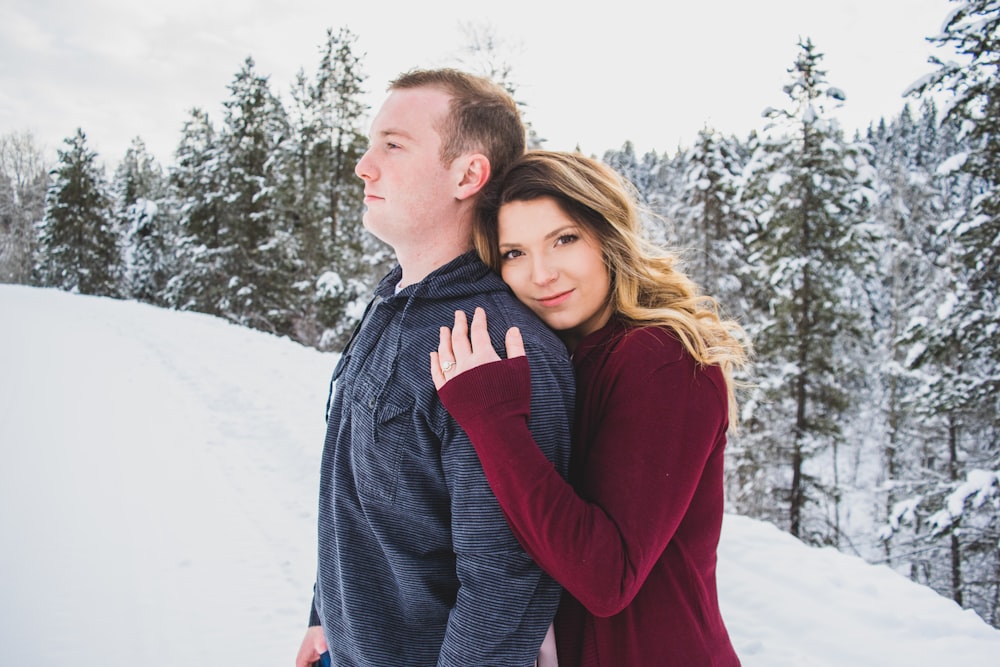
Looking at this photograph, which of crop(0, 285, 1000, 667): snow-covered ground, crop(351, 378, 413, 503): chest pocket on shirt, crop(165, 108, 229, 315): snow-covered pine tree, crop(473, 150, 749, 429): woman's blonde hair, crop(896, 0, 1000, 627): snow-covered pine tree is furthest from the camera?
crop(165, 108, 229, 315): snow-covered pine tree

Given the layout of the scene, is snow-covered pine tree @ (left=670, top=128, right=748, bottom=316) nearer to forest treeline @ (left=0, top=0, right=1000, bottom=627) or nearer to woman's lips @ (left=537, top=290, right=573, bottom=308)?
forest treeline @ (left=0, top=0, right=1000, bottom=627)

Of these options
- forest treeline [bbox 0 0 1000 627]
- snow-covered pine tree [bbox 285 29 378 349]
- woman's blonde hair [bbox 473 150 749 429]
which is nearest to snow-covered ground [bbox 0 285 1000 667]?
forest treeline [bbox 0 0 1000 627]

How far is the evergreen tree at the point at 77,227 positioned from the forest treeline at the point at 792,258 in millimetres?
112

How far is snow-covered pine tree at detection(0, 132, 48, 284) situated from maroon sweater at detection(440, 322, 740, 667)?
185 ft

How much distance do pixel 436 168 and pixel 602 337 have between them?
28.9 inches

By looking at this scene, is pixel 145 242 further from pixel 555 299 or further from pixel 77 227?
pixel 555 299

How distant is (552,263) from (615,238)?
0.74ft

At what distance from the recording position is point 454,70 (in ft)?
6.66

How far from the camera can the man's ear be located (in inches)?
76.6

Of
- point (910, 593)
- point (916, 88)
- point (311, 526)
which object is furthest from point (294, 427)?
point (916, 88)

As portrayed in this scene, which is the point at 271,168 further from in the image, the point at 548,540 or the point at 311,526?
the point at 548,540

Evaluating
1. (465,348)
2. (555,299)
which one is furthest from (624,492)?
(555,299)

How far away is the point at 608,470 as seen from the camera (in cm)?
149

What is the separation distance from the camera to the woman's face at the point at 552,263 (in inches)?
72.2
